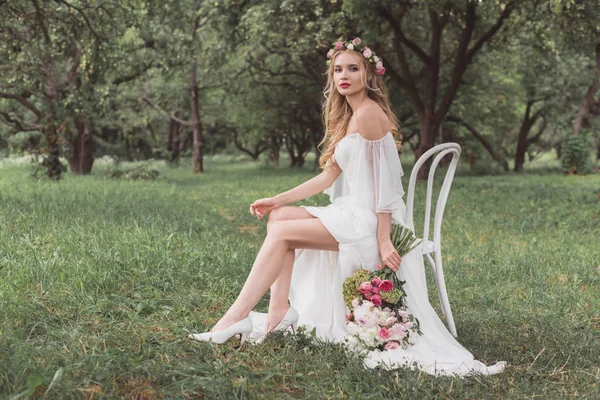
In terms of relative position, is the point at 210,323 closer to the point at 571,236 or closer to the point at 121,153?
the point at 571,236

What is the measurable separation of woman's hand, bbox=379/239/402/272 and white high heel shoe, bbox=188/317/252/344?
3.08 ft

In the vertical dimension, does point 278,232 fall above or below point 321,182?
below

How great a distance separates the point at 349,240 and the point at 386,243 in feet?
0.77

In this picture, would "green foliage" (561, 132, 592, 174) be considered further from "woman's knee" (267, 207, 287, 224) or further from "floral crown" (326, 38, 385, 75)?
"woman's knee" (267, 207, 287, 224)

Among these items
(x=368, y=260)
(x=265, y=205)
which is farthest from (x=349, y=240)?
(x=265, y=205)

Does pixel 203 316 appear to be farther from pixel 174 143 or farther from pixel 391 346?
pixel 174 143

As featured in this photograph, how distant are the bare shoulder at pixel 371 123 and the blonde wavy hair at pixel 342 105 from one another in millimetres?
104

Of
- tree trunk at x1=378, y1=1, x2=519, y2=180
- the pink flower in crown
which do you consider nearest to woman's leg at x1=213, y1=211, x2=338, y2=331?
the pink flower in crown

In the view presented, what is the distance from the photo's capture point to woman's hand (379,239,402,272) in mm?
3666

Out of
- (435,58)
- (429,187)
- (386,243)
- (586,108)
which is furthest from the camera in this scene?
(586,108)

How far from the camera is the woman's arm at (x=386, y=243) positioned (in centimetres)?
367

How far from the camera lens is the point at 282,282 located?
3.95 metres

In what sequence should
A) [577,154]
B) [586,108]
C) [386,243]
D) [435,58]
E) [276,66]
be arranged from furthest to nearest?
[276,66], [586,108], [577,154], [435,58], [386,243]

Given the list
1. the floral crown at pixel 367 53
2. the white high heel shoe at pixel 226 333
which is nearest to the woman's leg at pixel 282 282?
the white high heel shoe at pixel 226 333
